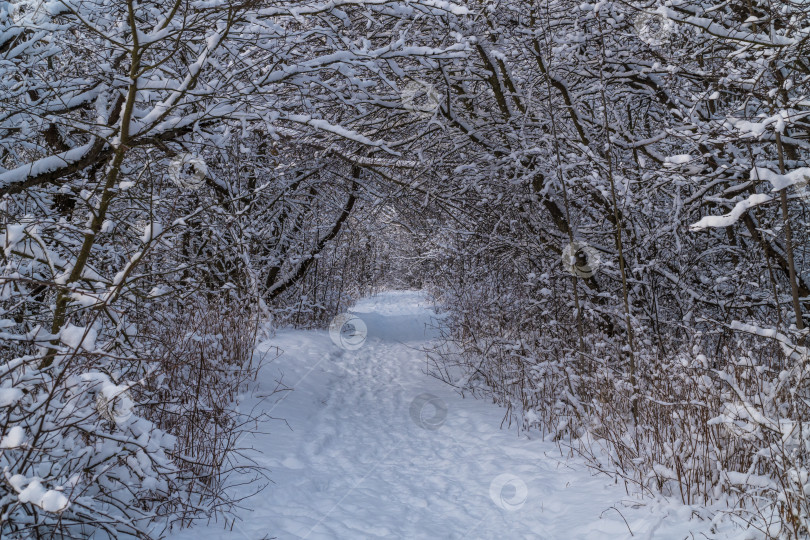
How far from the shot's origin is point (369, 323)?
13344 mm

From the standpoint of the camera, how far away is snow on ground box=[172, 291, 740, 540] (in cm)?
303

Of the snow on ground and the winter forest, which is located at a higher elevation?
the winter forest

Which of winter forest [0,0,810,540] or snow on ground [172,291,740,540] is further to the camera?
snow on ground [172,291,740,540]

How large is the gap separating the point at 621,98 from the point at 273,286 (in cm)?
699

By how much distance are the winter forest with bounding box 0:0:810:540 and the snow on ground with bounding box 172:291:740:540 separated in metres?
0.04

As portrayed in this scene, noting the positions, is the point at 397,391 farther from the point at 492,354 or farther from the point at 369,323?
the point at 369,323

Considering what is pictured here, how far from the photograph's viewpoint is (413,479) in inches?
161

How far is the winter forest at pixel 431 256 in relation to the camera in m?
2.51

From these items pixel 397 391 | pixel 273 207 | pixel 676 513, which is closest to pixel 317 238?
pixel 273 207

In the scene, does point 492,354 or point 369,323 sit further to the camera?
point 369,323

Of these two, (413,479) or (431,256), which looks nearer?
(413,479)

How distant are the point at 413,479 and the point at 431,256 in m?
5.36

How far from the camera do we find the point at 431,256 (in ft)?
29.7

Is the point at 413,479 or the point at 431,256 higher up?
the point at 431,256
